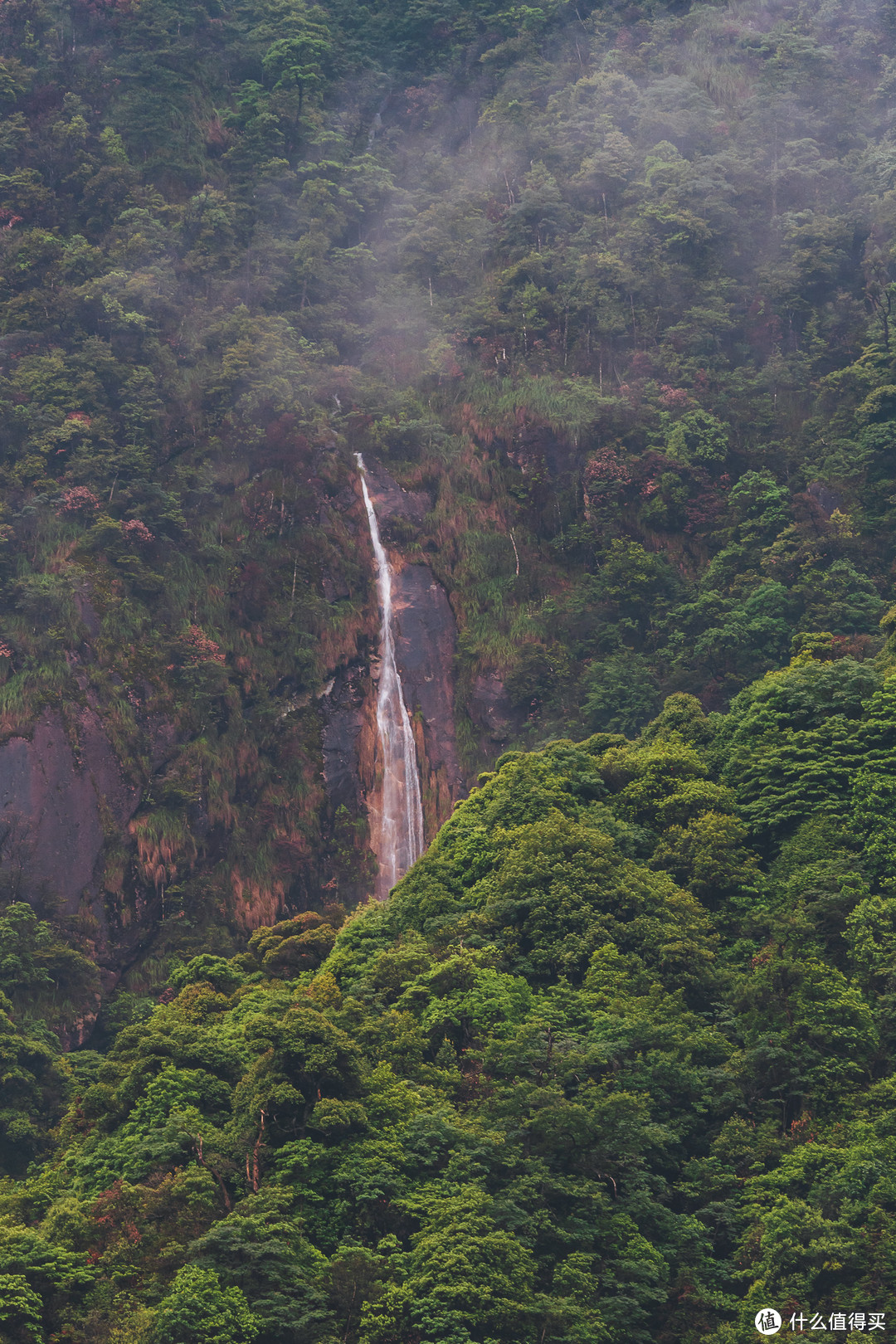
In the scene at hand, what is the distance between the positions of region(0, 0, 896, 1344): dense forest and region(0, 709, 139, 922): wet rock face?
0.38ft

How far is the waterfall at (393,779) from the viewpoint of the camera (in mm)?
38781

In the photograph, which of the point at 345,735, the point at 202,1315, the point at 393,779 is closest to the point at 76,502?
the point at 345,735

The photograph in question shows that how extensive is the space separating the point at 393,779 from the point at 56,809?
7.61m

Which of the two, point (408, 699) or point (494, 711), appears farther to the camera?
point (408, 699)

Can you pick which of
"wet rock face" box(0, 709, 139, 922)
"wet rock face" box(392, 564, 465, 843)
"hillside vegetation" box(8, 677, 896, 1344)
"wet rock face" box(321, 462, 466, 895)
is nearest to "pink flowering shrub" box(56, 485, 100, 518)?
"wet rock face" box(0, 709, 139, 922)

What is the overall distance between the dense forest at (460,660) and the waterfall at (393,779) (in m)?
0.53

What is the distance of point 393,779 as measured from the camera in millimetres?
39312

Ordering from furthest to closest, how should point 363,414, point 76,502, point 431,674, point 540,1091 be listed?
point 363,414 → point 431,674 → point 76,502 → point 540,1091

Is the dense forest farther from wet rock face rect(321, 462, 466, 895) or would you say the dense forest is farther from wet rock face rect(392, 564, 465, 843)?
wet rock face rect(392, 564, 465, 843)

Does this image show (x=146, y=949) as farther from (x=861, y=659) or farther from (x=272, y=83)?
(x=272, y=83)

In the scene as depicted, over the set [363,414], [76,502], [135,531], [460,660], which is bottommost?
[460,660]

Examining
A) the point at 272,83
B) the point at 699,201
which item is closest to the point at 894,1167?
the point at 699,201

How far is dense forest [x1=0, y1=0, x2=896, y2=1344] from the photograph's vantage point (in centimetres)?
2256

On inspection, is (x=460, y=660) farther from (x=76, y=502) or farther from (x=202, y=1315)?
(x=202, y=1315)
